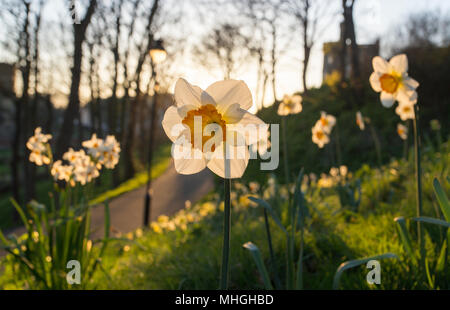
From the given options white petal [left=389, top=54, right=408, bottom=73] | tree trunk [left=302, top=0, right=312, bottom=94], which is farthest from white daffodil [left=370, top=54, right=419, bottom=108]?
tree trunk [left=302, top=0, right=312, bottom=94]

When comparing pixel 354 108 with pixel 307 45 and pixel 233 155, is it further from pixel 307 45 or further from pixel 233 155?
pixel 233 155

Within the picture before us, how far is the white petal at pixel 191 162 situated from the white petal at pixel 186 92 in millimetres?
149

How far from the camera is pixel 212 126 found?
3.33 ft

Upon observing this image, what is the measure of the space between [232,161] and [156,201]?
10.3m

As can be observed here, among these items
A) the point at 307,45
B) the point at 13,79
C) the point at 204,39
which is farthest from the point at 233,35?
the point at 13,79

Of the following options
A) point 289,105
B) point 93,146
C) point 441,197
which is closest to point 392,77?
point 441,197

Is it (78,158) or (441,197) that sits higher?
(78,158)

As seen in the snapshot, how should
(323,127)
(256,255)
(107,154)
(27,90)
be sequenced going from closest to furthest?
(256,255), (107,154), (323,127), (27,90)

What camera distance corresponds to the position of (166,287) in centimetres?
239

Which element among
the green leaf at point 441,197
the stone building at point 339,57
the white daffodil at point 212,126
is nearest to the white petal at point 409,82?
the green leaf at point 441,197

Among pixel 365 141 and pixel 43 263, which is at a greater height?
pixel 365 141

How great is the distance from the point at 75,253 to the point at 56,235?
0.19 metres

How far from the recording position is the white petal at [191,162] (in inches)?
40.9

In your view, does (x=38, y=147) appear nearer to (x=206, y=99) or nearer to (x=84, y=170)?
(x=84, y=170)
